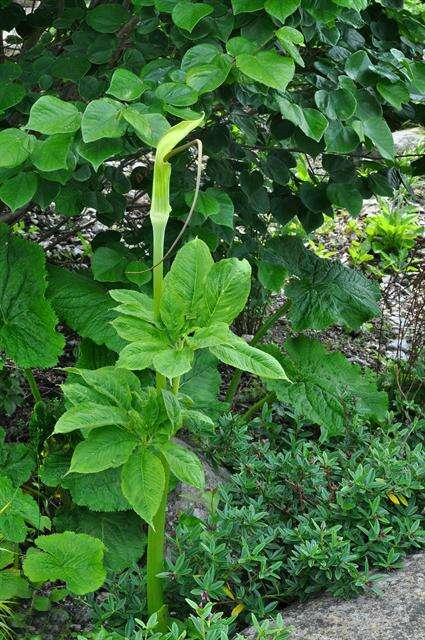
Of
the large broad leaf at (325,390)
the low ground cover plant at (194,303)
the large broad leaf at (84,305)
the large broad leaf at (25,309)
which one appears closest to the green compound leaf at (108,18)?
the low ground cover plant at (194,303)

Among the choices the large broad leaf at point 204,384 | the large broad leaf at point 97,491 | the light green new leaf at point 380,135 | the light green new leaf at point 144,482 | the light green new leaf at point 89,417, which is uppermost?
the light green new leaf at point 380,135

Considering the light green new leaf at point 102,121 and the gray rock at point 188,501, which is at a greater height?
the light green new leaf at point 102,121

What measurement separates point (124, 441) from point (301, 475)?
31.4 inches

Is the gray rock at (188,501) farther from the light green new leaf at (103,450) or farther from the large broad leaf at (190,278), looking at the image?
the large broad leaf at (190,278)

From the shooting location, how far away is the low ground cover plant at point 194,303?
1787mm

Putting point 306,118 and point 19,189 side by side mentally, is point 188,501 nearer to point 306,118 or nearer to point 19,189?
point 19,189

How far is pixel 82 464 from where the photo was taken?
175 centimetres

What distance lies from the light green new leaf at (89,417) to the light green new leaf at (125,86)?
28.4 inches

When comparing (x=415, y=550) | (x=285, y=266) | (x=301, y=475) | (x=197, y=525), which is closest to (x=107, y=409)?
(x=197, y=525)

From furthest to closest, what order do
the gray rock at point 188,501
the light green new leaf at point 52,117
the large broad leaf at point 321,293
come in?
the large broad leaf at point 321,293, the gray rock at point 188,501, the light green new leaf at point 52,117

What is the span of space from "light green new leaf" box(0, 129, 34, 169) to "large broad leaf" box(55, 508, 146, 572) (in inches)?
44.6

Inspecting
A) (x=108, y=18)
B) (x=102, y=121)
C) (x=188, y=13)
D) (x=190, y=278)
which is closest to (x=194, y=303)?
(x=190, y=278)

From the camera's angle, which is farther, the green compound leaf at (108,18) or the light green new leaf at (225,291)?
the green compound leaf at (108,18)

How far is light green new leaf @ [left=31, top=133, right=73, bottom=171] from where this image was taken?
6.34ft
